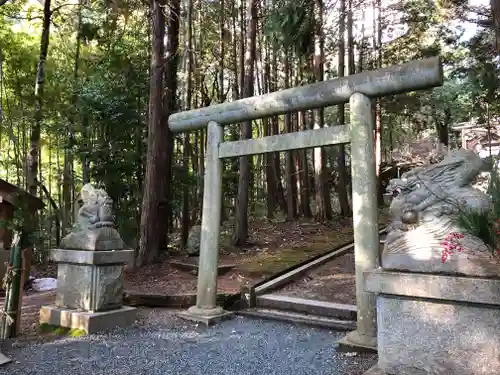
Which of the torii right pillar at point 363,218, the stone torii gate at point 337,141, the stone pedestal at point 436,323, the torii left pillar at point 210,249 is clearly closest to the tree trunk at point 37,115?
the stone torii gate at point 337,141

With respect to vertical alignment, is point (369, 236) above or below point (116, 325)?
above

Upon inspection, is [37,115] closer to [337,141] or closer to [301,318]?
[301,318]

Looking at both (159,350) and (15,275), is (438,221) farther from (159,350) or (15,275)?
(15,275)

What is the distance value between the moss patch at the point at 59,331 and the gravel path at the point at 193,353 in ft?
0.58

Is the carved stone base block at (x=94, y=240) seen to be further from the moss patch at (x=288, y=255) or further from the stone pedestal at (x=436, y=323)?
the stone pedestal at (x=436, y=323)

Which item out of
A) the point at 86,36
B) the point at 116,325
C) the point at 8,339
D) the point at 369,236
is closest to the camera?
the point at 369,236

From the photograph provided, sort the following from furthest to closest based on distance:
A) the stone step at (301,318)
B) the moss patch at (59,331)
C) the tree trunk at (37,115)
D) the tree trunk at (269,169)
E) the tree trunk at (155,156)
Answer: the tree trunk at (269,169), the tree trunk at (37,115), the tree trunk at (155,156), the stone step at (301,318), the moss patch at (59,331)

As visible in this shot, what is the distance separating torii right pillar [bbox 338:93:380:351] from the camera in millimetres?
4410

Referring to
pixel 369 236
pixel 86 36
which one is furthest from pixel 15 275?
pixel 86 36

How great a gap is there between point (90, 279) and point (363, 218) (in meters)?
3.58

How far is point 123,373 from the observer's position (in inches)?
155

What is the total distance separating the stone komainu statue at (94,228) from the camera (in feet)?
18.1

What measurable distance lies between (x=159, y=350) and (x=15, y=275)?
2.10 m

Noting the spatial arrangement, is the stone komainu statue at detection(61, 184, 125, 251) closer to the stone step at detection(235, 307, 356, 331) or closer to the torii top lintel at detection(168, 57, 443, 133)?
the torii top lintel at detection(168, 57, 443, 133)
